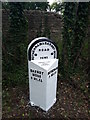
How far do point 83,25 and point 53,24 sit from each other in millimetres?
725

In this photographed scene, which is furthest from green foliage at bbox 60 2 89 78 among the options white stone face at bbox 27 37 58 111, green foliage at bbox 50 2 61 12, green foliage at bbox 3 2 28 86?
white stone face at bbox 27 37 58 111

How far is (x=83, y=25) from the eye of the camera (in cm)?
409

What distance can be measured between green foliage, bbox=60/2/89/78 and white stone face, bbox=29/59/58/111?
1.11m

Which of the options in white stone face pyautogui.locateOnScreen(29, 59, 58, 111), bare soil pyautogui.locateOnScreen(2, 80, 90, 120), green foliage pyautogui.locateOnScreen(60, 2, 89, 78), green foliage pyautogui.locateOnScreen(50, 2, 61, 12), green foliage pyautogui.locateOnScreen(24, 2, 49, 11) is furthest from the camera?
green foliage pyautogui.locateOnScreen(50, 2, 61, 12)

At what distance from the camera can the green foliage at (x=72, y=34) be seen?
3.92m

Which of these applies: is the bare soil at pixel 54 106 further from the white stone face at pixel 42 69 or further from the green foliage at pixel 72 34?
the green foliage at pixel 72 34

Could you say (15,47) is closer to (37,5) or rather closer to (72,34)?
(37,5)

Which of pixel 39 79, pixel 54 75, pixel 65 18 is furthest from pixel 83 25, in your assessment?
pixel 39 79

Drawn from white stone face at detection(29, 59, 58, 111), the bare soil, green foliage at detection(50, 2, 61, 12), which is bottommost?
the bare soil

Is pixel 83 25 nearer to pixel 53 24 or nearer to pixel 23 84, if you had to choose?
pixel 53 24

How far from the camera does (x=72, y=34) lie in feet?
13.4

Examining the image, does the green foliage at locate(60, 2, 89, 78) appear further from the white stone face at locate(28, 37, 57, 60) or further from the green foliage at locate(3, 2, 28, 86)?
the white stone face at locate(28, 37, 57, 60)

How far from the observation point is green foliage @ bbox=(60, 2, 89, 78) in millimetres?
3918

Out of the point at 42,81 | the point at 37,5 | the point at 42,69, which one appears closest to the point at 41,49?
the point at 42,69
